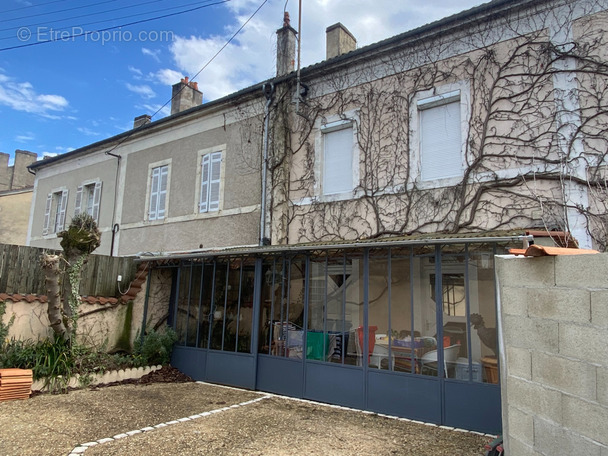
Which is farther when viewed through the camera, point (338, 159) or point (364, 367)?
point (338, 159)

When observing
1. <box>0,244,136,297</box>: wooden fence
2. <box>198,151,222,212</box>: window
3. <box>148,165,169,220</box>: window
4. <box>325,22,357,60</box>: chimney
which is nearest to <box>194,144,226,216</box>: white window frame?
<box>198,151,222,212</box>: window

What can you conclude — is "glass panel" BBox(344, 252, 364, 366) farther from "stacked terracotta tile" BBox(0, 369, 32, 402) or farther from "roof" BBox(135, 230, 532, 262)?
"stacked terracotta tile" BBox(0, 369, 32, 402)

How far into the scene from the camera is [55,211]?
14.7 metres

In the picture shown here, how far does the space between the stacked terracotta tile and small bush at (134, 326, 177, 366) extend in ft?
7.09

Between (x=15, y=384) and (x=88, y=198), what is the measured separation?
8.19m

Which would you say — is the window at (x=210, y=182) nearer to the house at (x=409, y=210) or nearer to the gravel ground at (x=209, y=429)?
the house at (x=409, y=210)

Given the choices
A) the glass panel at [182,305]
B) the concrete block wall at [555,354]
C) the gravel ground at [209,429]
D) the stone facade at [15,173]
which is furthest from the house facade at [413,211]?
the stone facade at [15,173]

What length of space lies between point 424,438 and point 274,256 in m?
3.95

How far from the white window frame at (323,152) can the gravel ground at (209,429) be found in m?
3.81

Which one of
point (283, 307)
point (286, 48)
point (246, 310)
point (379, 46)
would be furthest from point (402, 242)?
point (286, 48)

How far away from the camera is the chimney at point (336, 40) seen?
33.0 feet

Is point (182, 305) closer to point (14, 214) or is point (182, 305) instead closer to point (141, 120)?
point (141, 120)

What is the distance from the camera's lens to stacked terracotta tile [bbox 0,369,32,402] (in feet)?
21.5

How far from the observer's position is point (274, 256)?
8000 mm
